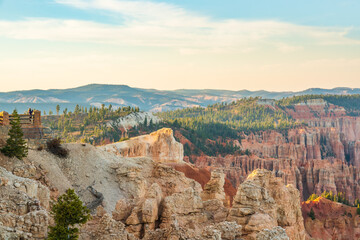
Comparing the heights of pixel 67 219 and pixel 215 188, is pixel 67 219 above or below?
above

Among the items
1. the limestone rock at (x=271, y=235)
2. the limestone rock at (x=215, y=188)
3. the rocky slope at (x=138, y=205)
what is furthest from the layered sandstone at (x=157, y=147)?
the limestone rock at (x=271, y=235)

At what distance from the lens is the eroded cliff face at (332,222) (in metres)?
64.5

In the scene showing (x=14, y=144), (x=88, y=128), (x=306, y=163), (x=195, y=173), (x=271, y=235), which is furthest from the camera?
(x=88, y=128)

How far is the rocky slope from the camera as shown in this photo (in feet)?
62.1

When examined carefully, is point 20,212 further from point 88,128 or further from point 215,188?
point 88,128

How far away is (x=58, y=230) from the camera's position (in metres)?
18.1

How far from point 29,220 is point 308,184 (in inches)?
3252

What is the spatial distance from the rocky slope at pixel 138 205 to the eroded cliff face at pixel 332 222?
32.7 metres

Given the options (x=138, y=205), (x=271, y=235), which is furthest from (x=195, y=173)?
(x=271, y=235)

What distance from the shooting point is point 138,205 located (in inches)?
922

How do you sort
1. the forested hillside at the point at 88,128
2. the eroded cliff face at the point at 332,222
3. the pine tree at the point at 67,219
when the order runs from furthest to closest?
1. the forested hillside at the point at 88,128
2. the eroded cliff face at the point at 332,222
3. the pine tree at the point at 67,219

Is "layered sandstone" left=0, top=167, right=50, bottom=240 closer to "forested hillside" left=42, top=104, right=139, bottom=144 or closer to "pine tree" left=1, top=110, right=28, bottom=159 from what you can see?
"pine tree" left=1, top=110, right=28, bottom=159

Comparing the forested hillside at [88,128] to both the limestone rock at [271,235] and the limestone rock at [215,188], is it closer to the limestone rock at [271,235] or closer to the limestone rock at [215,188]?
the limestone rock at [215,188]

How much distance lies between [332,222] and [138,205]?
49859mm
